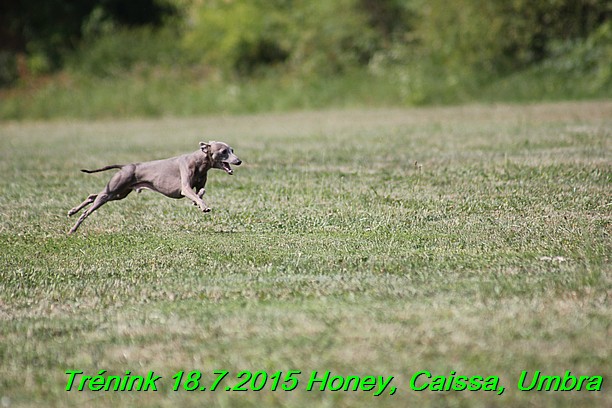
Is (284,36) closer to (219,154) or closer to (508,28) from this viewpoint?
(508,28)

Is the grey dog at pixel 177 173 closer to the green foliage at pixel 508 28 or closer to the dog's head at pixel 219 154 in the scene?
the dog's head at pixel 219 154

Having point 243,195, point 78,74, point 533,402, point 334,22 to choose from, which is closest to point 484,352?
point 533,402

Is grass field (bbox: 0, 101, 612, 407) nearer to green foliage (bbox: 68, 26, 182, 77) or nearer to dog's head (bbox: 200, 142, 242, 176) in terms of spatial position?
dog's head (bbox: 200, 142, 242, 176)

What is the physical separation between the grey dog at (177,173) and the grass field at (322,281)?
0.36 metres

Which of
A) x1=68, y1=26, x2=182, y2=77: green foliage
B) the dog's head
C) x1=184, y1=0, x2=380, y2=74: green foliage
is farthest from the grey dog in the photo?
x1=68, y1=26, x2=182, y2=77: green foliage

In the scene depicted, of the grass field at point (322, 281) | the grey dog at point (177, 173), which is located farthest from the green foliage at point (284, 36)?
the grey dog at point (177, 173)

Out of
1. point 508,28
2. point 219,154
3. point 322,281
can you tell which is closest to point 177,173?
point 219,154

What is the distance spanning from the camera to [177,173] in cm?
708

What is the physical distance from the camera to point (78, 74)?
101ft

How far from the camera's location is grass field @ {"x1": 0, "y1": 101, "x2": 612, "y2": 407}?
398cm

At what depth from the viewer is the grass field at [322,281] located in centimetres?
398

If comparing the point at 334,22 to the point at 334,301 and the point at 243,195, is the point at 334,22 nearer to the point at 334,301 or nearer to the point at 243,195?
the point at 243,195

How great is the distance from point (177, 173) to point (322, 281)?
1.99 m

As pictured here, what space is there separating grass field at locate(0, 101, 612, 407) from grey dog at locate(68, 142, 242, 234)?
1.18 ft
